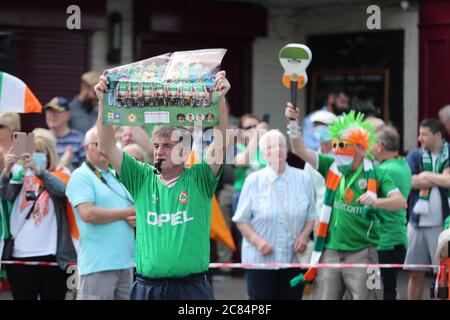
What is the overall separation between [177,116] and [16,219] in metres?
3.05

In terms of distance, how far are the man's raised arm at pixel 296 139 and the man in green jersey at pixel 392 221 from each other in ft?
2.92

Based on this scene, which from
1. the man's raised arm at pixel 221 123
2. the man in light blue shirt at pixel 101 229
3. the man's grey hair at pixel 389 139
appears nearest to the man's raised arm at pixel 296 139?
the man's grey hair at pixel 389 139

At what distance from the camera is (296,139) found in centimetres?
897

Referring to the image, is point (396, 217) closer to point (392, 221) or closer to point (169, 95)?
point (392, 221)

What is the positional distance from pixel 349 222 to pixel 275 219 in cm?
74

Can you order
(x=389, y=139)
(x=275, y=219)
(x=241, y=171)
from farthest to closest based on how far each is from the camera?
(x=241, y=171), (x=389, y=139), (x=275, y=219)

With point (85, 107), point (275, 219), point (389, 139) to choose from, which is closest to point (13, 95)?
point (275, 219)

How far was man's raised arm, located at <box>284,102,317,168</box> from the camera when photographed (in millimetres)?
8578

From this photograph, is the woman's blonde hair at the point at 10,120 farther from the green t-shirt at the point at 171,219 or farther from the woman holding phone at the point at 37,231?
the green t-shirt at the point at 171,219

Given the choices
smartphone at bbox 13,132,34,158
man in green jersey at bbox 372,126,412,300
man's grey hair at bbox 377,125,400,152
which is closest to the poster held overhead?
smartphone at bbox 13,132,34,158

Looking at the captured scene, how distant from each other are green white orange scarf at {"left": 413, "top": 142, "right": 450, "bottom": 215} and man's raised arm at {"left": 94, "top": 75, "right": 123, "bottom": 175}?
4.68 metres

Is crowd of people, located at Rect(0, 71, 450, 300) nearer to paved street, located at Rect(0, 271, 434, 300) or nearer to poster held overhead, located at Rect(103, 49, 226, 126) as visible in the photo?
poster held overhead, located at Rect(103, 49, 226, 126)

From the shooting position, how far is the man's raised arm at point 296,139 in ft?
28.1
